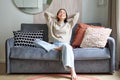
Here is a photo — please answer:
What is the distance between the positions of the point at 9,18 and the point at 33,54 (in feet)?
4.79

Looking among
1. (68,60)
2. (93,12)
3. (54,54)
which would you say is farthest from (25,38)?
(93,12)

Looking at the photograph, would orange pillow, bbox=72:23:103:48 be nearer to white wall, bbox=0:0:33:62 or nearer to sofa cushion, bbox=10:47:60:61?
sofa cushion, bbox=10:47:60:61

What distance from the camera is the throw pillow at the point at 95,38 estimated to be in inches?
167

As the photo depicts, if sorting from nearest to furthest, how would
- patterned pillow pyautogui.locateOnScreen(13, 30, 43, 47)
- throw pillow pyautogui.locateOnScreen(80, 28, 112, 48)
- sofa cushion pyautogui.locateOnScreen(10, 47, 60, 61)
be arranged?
sofa cushion pyautogui.locateOnScreen(10, 47, 60, 61)
throw pillow pyautogui.locateOnScreen(80, 28, 112, 48)
patterned pillow pyautogui.locateOnScreen(13, 30, 43, 47)

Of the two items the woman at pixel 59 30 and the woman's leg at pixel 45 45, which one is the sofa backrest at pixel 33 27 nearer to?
the woman at pixel 59 30

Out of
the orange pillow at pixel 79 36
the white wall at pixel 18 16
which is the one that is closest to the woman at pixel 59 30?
the orange pillow at pixel 79 36

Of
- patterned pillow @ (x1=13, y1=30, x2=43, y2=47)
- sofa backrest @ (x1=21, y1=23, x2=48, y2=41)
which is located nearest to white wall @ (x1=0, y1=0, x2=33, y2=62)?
sofa backrest @ (x1=21, y1=23, x2=48, y2=41)

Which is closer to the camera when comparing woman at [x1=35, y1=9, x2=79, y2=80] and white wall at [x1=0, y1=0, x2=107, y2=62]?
woman at [x1=35, y1=9, x2=79, y2=80]

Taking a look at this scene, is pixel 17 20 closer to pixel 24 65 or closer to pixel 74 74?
pixel 24 65

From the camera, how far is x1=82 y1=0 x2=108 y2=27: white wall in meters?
5.20

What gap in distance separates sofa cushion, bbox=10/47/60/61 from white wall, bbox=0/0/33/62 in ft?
3.94

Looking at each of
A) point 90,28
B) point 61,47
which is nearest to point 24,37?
point 61,47

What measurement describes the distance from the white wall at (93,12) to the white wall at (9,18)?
105cm

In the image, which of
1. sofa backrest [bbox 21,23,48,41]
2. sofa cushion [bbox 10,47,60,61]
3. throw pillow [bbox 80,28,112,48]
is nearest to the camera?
sofa cushion [bbox 10,47,60,61]
